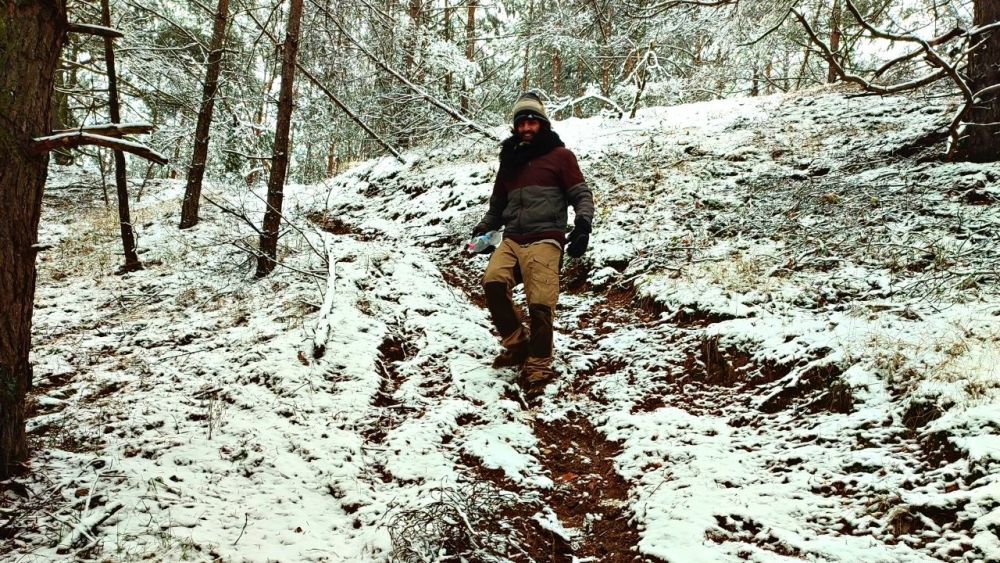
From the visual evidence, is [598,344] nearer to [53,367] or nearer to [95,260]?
[53,367]

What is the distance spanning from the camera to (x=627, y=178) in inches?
364

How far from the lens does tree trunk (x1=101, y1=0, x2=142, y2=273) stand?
8.63 meters

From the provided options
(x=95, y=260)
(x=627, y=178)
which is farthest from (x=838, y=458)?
(x=95, y=260)

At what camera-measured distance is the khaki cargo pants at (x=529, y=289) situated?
16.1ft

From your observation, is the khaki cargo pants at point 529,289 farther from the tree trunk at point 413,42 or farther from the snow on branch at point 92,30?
the tree trunk at point 413,42

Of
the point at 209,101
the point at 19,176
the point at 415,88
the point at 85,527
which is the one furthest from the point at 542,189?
the point at 209,101

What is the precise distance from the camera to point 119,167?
29.3ft

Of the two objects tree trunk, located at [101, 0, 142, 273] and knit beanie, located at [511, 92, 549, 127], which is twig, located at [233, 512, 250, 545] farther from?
tree trunk, located at [101, 0, 142, 273]

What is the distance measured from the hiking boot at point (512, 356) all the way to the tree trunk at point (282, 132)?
378cm

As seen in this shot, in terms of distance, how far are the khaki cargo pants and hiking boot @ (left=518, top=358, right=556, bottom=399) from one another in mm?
35

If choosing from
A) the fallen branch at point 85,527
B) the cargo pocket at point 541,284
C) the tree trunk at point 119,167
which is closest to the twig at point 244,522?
the fallen branch at point 85,527

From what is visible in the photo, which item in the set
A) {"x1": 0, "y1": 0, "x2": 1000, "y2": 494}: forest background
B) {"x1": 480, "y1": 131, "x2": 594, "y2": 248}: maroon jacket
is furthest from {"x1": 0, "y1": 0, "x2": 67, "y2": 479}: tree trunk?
{"x1": 480, "y1": 131, "x2": 594, "y2": 248}: maroon jacket

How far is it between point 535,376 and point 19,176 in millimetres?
3921

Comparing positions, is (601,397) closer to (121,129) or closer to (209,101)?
(121,129)
